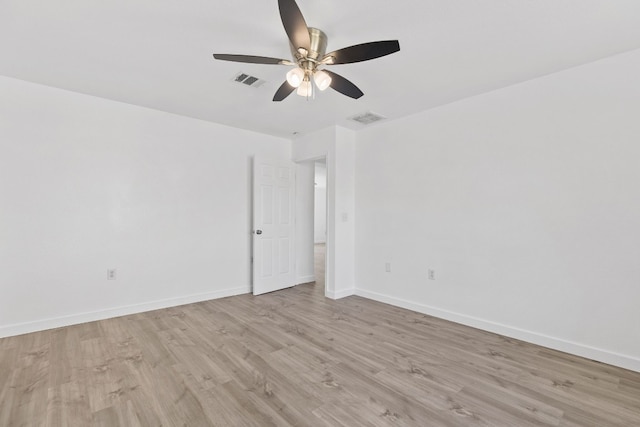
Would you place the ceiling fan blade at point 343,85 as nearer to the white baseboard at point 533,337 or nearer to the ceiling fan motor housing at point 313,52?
the ceiling fan motor housing at point 313,52

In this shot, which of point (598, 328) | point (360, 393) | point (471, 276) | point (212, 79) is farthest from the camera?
point (471, 276)

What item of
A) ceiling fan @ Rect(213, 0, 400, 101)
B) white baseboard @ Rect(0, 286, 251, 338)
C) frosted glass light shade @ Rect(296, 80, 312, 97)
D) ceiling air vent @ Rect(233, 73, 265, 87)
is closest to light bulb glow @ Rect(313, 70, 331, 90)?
ceiling fan @ Rect(213, 0, 400, 101)

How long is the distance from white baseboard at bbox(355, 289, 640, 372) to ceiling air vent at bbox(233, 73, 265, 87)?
318 cm

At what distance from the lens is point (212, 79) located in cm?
289

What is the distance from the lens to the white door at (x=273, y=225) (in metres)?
4.50

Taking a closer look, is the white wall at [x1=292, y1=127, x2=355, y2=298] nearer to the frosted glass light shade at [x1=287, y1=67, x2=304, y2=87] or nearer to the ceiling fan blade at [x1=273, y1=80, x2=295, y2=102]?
the ceiling fan blade at [x1=273, y1=80, x2=295, y2=102]

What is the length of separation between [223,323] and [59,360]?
1392 millimetres

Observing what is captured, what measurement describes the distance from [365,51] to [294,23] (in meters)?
0.48

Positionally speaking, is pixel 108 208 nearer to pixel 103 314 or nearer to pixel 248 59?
pixel 103 314

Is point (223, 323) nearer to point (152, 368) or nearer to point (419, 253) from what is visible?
point (152, 368)

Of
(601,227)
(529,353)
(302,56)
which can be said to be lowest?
(529,353)

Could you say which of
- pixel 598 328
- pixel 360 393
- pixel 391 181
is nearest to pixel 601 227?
pixel 598 328

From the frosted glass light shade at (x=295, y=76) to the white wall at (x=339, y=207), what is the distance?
7.20 ft

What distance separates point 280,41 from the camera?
2.25 m
